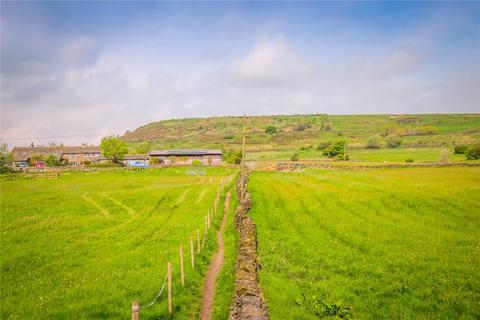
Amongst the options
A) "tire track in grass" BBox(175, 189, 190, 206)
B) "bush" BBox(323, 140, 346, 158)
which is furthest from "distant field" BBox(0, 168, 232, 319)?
"bush" BBox(323, 140, 346, 158)

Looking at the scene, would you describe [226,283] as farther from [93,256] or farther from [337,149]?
[337,149]

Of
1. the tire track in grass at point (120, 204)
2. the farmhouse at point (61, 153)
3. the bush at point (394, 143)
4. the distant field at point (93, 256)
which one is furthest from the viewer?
the bush at point (394, 143)

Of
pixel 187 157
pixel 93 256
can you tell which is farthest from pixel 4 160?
pixel 93 256

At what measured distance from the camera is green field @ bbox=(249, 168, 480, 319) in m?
12.0

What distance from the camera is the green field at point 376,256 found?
11961 mm

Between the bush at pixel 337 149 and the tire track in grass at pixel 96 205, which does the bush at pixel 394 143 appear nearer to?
the bush at pixel 337 149

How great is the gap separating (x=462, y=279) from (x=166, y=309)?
1318 centimetres

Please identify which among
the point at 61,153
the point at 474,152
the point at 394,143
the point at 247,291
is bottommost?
the point at 474,152

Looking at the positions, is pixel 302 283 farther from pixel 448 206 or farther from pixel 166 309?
pixel 448 206

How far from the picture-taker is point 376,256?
56.5 ft

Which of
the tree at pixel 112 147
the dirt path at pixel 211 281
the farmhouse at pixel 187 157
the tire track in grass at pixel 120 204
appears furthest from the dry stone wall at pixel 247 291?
the tree at pixel 112 147

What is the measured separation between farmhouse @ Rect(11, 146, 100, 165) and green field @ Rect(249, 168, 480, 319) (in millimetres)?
128142

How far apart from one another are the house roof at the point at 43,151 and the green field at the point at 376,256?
139 metres

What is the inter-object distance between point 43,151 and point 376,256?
157 metres
